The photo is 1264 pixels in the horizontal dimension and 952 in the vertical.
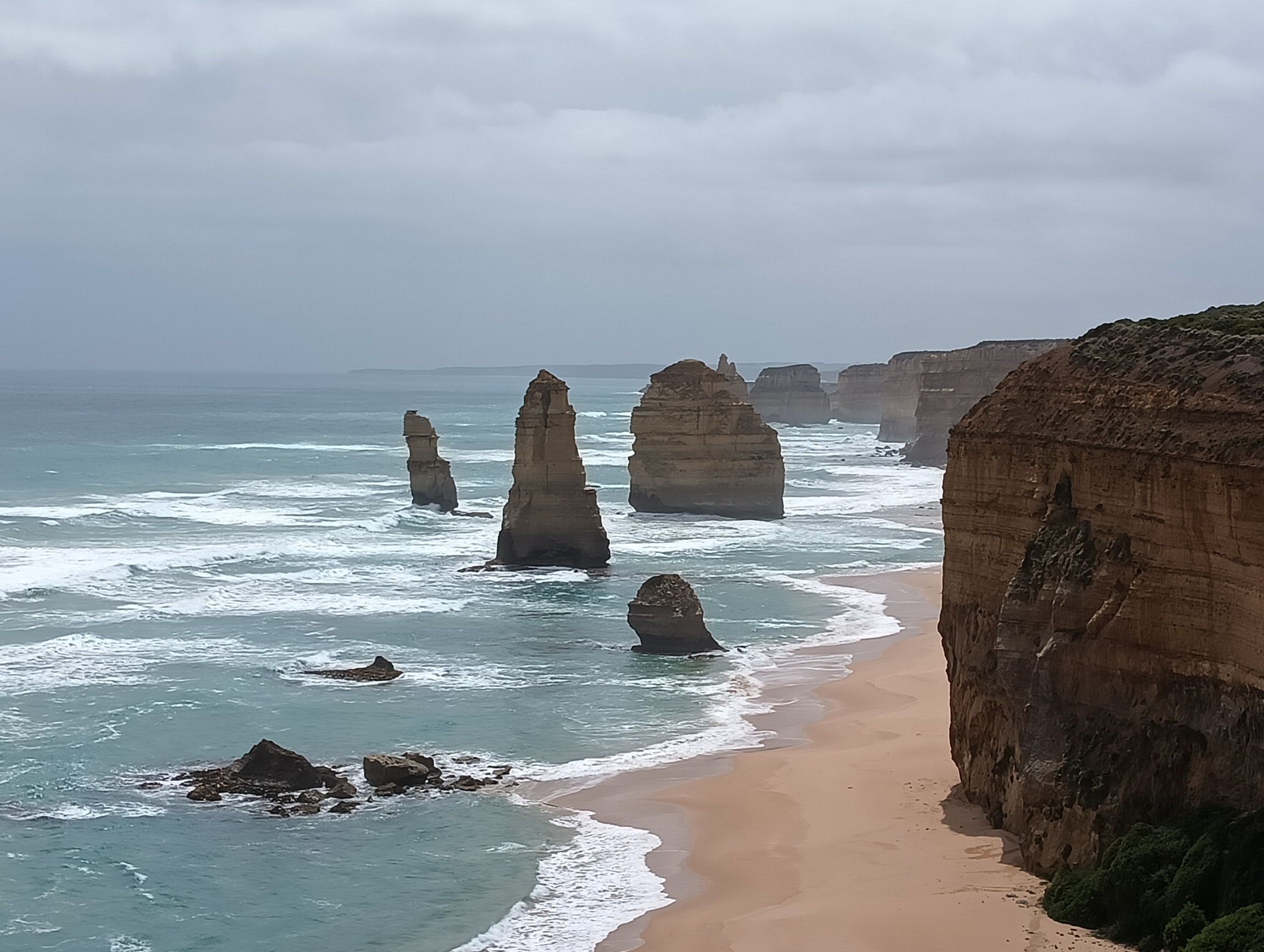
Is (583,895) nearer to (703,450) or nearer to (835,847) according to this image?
(835,847)

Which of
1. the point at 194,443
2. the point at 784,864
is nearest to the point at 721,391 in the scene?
the point at 784,864

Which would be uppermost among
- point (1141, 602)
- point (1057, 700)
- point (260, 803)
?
point (1141, 602)

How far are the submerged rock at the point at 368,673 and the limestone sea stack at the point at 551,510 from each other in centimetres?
1484

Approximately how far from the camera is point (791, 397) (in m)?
149

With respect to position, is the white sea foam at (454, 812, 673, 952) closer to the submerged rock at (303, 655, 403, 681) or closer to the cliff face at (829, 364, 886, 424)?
the submerged rock at (303, 655, 403, 681)

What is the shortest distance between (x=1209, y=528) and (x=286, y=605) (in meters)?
30.7

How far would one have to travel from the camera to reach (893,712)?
1134 inches

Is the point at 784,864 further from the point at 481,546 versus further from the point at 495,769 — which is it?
the point at 481,546

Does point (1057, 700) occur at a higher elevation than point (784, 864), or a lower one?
higher

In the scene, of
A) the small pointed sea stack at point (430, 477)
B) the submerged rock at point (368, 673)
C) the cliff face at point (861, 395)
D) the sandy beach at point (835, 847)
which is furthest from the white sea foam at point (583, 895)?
the cliff face at point (861, 395)

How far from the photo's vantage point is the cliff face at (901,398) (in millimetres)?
120250

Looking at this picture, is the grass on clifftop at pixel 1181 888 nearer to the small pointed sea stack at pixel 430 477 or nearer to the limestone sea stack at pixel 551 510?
the limestone sea stack at pixel 551 510

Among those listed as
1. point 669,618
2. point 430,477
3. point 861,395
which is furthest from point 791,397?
point 669,618

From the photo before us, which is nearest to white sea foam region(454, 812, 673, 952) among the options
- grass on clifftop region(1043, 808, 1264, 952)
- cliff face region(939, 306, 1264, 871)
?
cliff face region(939, 306, 1264, 871)
